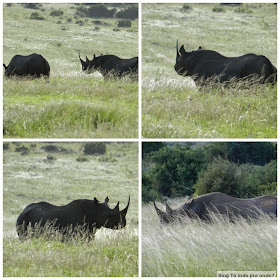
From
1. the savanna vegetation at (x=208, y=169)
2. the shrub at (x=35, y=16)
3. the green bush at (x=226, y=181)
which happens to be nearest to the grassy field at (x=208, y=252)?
the green bush at (x=226, y=181)

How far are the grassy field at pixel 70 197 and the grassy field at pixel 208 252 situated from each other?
0.54m

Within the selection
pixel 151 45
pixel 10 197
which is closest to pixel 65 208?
pixel 10 197

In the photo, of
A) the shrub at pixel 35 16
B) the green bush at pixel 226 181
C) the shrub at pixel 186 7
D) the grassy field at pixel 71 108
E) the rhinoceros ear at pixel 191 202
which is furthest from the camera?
the shrub at pixel 186 7

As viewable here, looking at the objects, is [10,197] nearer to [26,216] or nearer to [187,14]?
[26,216]

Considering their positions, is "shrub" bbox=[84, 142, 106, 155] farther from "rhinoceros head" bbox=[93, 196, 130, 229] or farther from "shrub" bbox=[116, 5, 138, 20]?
"rhinoceros head" bbox=[93, 196, 130, 229]

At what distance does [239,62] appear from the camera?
16875 mm

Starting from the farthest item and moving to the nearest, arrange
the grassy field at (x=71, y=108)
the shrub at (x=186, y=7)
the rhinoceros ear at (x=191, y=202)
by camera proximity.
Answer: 1. the shrub at (x=186, y=7)
2. the rhinoceros ear at (x=191, y=202)
3. the grassy field at (x=71, y=108)

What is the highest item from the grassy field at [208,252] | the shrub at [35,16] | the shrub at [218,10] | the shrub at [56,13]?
the shrub at [218,10]

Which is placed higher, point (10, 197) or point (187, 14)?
point (187, 14)

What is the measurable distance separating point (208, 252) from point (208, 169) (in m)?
9.19

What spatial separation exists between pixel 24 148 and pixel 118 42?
44.6 feet

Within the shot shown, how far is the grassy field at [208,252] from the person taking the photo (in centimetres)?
1120

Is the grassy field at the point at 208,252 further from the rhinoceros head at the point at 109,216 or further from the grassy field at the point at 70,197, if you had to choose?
the rhinoceros head at the point at 109,216

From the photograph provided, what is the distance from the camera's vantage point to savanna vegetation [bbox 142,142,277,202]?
20422 mm
